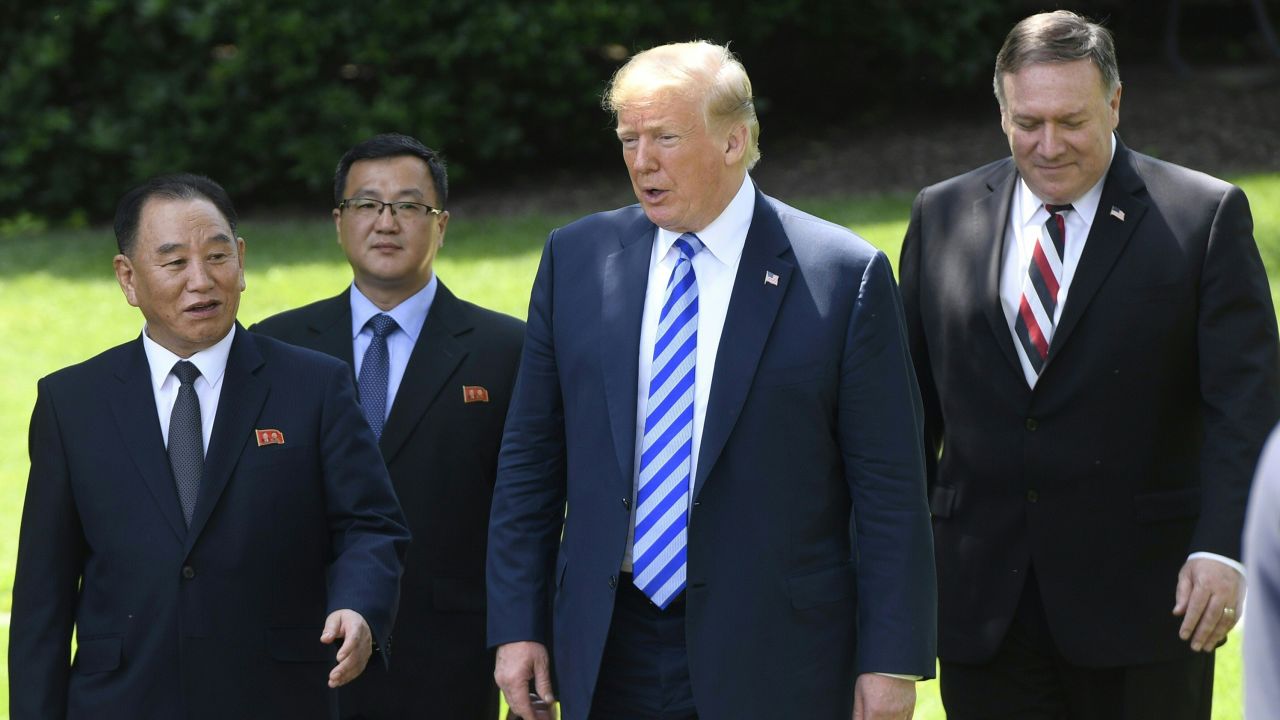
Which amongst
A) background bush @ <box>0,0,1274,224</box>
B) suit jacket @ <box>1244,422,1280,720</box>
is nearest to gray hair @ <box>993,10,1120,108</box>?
suit jacket @ <box>1244,422,1280,720</box>

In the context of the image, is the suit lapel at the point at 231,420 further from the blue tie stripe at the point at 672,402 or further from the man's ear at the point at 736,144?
the man's ear at the point at 736,144

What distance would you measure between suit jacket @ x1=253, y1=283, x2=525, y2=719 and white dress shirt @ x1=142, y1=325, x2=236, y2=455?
870 millimetres

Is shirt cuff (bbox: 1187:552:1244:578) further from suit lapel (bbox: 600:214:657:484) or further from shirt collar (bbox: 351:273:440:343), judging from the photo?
shirt collar (bbox: 351:273:440:343)

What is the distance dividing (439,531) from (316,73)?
9.88 meters

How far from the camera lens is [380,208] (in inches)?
220

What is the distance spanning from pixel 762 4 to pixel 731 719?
39.4 feet

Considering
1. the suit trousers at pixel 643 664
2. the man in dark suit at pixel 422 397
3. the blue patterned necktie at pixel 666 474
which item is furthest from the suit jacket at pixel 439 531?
the blue patterned necktie at pixel 666 474

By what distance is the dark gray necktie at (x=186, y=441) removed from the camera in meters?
4.37

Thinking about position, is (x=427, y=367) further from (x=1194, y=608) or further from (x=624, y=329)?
(x=1194, y=608)

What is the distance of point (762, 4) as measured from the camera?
15352 millimetres

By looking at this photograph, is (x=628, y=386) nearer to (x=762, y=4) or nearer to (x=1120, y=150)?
(x=1120, y=150)

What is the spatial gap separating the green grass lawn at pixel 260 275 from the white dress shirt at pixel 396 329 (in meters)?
4.92

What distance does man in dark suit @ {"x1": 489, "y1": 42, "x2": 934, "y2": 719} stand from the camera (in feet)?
13.3

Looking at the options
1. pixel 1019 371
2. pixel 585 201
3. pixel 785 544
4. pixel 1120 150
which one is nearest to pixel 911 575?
pixel 785 544
